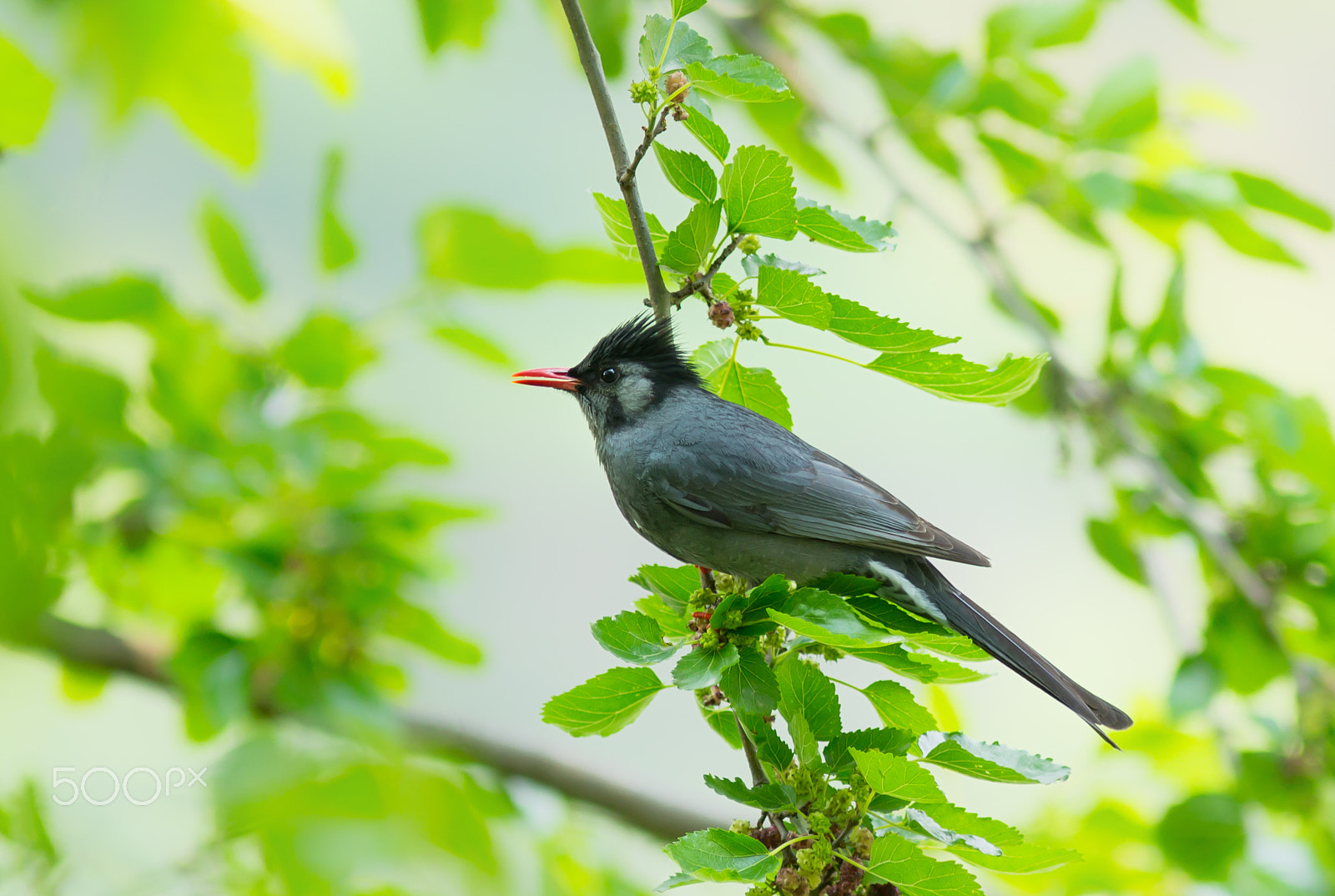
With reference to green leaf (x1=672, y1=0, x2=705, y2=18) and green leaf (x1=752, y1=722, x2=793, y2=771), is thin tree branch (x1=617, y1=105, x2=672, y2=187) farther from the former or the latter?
green leaf (x1=752, y1=722, x2=793, y2=771)

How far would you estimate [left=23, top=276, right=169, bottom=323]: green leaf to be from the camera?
3.04m

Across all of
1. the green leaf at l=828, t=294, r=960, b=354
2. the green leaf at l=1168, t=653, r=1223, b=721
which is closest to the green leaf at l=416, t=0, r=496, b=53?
the green leaf at l=828, t=294, r=960, b=354

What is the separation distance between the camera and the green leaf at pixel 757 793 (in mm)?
1663

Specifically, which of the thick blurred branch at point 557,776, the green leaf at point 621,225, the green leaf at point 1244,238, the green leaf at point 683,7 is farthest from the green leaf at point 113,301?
the green leaf at point 1244,238

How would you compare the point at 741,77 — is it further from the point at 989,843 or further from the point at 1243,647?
the point at 1243,647

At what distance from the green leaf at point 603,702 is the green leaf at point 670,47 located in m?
0.98

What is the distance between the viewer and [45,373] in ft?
7.86

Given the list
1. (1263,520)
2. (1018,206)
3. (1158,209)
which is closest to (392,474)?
(1018,206)

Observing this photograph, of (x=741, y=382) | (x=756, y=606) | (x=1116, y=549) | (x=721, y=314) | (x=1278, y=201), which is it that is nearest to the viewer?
(x=756, y=606)

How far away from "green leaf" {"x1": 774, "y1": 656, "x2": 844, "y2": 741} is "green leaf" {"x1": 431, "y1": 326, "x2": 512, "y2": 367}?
192 cm

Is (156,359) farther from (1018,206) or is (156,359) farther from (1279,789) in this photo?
(1279,789)

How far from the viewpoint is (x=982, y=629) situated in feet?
8.16

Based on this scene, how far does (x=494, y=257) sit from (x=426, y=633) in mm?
1181

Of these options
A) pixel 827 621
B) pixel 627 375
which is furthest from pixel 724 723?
pixel 627 375
